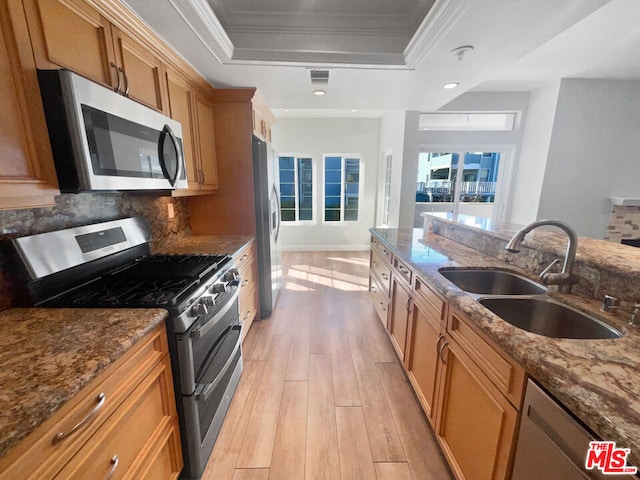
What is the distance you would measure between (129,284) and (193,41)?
62.8 inches

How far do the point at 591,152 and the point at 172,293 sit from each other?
5523mm

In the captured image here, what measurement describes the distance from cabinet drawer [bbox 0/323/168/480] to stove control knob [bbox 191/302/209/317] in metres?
0.20

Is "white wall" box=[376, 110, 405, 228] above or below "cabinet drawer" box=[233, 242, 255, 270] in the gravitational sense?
above

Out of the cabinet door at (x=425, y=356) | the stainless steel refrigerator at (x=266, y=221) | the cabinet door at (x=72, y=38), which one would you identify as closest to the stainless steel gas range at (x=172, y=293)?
the cabinet door at (x=72, y=38)

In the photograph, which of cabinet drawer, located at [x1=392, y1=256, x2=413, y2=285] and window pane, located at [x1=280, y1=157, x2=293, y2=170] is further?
window pane, located at [x1=280, y1=157, x2=293, y2=170]

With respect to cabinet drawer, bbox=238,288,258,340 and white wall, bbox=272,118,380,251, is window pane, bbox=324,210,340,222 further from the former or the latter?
cabinet drawer, bbox=238,288,258,340

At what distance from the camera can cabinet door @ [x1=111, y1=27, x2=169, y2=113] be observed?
1.38m

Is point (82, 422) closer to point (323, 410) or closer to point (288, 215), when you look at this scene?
point (323, 410)

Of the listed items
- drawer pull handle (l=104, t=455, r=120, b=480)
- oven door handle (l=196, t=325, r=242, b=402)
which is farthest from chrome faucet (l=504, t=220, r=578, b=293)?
drawer pull handle (l=104, t=455, r=120, b=480)

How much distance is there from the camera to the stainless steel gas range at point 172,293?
1.15 m

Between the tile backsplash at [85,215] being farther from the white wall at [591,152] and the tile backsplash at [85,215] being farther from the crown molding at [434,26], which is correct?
the white wall at [591,152]

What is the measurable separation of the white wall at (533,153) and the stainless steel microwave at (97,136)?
5.02m

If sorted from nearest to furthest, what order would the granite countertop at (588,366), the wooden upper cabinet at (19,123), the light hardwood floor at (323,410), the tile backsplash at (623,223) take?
the granite countertop at (588,366) < the wooden upper cabinet at (19,123) < the light hardwood floor at (323,410) < the tile backsplash at (623,223)

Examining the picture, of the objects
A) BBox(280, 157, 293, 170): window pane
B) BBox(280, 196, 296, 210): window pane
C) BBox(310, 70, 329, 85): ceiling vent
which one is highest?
BBox(310, 70, 329, 85): ceiling vent
